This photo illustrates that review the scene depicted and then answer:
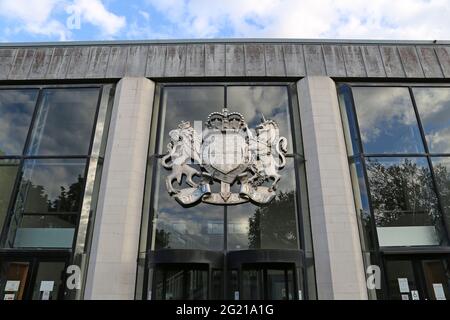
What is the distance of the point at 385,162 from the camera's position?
38.5ft

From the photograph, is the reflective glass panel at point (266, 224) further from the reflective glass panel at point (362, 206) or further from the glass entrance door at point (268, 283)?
the reflective glass panel at point (362, 206)

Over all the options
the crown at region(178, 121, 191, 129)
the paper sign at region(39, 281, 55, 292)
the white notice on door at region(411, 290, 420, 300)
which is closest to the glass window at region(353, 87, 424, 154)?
the white notice on door at region(411, 290, 420, 300)

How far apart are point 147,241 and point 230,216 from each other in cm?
270

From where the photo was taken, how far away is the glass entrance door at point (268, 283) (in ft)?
31.4

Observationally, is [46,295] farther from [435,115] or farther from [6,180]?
→ [435,115]

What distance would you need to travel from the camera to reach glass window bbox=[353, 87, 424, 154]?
1202 cm

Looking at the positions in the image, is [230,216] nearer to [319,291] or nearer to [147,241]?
[147,241]

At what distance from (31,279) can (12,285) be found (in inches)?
22.9

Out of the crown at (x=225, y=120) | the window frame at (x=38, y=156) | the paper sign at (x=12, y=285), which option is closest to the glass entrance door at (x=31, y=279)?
the paper sign at (x=12, y=285)

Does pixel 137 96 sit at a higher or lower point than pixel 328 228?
higher

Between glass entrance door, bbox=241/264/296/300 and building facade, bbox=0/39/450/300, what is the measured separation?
5 cm

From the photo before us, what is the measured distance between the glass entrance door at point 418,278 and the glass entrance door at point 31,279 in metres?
9.71
